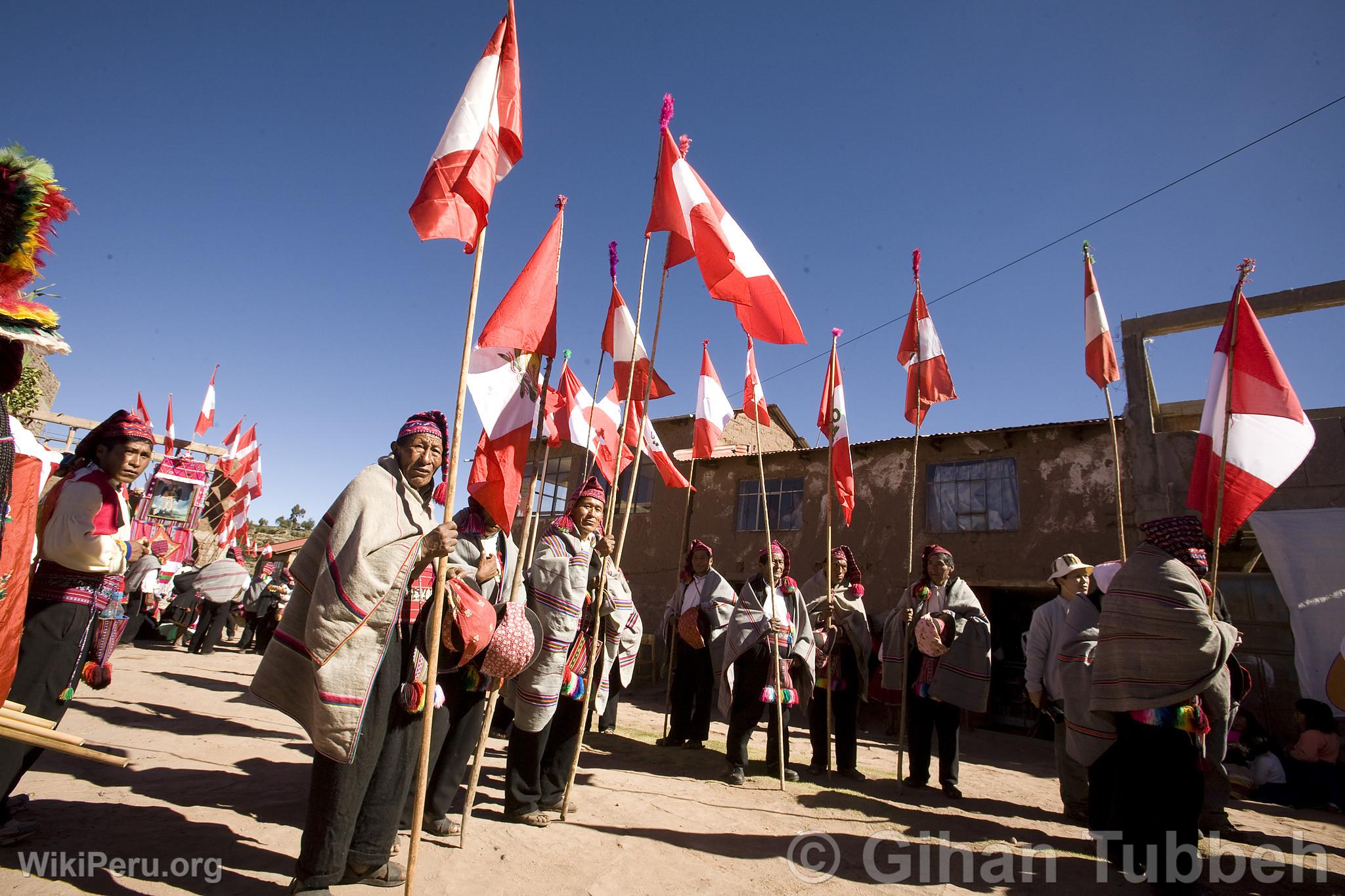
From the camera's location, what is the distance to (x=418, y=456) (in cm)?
294

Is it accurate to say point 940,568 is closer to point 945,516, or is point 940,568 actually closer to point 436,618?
point 436,618

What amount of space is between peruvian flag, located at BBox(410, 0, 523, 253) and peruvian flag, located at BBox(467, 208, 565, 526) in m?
0.55

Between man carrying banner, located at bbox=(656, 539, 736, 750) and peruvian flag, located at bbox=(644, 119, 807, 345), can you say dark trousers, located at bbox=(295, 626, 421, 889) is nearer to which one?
peruvian flag, located at bbox=(644, 119, 807, 345)

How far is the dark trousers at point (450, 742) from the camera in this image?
343cm

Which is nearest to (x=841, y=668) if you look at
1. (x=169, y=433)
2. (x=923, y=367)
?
(x=923, y=367)

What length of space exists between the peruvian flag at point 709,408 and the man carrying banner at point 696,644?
173cm

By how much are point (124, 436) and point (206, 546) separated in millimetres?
29636

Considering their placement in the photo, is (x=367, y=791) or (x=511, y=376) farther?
(x=511, y=376)

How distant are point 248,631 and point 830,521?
13308 mm

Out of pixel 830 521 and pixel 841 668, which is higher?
pixel 830 521

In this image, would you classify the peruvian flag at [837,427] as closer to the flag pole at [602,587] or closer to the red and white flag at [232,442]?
the flag pole at [602,587]

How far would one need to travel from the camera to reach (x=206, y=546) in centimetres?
2747

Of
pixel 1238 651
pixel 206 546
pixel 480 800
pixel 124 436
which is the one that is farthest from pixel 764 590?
pixel 206 546

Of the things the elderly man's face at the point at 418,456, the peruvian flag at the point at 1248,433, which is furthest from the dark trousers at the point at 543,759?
the peruvian flag at the point at 1248,433
